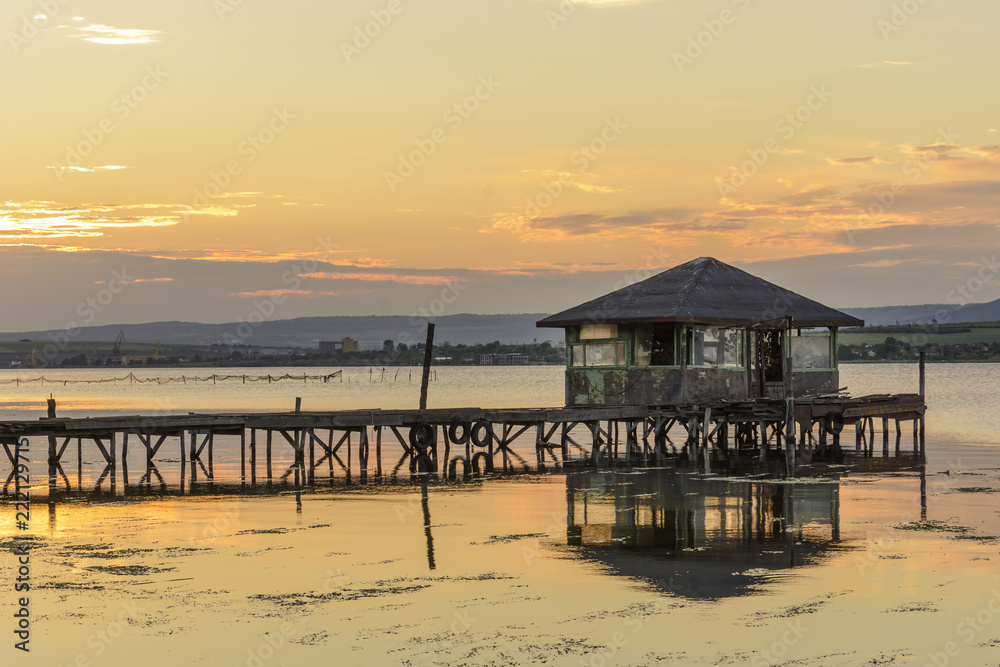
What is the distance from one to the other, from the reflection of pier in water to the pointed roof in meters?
8.01

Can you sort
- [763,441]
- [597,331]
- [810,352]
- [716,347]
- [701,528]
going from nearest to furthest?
[701,528], [763,441], [716,347], [597,331], [810,352]

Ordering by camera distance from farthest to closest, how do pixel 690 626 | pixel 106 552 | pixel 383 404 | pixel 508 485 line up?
pixel 383 404 → pixel 508 485 → pixel 106 552 → pixel 690 626

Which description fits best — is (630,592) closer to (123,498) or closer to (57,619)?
(57,619)

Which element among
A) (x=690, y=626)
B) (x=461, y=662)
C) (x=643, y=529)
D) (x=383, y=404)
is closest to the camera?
(x=461, y=662)

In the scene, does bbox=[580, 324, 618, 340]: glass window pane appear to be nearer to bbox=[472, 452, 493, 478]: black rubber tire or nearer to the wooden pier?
the wooden pier

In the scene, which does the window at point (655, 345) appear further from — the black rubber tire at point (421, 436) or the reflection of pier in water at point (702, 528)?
the black rubber tire at point (421, 436)

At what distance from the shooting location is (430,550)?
1962cm

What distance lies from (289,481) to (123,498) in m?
5.13

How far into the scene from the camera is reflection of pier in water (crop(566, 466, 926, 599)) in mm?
17297

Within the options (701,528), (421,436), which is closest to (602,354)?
(421,436)

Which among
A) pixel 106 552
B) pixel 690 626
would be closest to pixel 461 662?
pixel 690 626

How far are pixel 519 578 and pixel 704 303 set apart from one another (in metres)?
22.7

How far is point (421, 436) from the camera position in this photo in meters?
35.3

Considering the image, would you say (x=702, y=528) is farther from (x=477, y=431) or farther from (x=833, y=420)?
(x=833, y=420)
